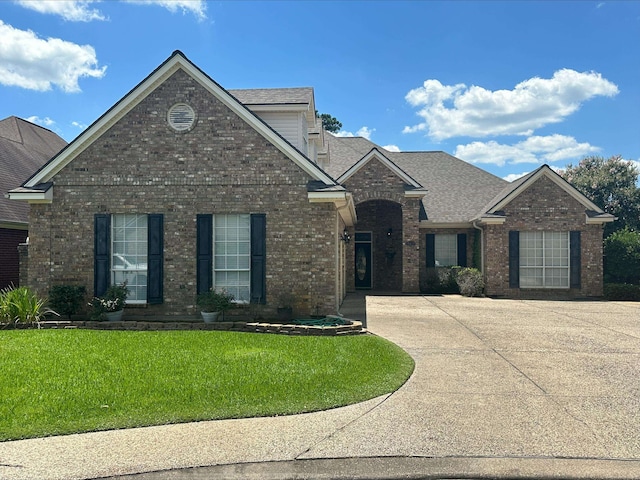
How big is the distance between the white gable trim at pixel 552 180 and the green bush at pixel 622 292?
303 cm

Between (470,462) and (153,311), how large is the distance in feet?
32.1

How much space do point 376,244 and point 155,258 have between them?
45.3ft

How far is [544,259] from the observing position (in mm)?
19750

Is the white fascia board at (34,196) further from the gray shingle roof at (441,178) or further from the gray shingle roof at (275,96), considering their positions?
the gray shingle roof at (441,178)

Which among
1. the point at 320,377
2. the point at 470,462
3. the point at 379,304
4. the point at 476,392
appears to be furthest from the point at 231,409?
the point at 379,304

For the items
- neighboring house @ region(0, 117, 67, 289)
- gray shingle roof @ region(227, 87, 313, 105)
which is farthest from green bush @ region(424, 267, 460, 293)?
neighboring house @ region(0, 117, 67, 289)

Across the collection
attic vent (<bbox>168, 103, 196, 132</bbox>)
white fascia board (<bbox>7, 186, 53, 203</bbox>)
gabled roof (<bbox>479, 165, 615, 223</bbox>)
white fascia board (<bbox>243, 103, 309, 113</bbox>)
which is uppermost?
white fascia board (<bbox>243, 103, 309, 113</bbox>)

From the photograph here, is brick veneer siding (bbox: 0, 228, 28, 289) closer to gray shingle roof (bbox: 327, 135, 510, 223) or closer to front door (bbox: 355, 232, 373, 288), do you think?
gray shingle roof (bbox: 327, 135, 510, 223)

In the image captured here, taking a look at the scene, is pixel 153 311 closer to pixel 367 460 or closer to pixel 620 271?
pixel 367 460

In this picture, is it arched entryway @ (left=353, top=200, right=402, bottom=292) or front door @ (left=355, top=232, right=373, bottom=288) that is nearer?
arched entryway @ (left=353, top=200, right=402, bottom=292)

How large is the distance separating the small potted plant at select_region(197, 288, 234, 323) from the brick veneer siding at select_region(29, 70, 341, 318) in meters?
0.58

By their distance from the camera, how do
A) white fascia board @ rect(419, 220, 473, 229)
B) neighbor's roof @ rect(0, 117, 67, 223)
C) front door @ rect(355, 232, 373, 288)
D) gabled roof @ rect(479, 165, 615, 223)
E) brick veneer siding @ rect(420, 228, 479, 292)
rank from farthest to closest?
front door @ rect(355, 232, 373, 288) < brick veneer siding @ rect(420, 228, 479, 292) < white fascia board @ rect(419, 220, 473, 229) < gabled roof @ rect(479, 165, 615, 223) < neighbor's roof @ rect(0, 117, 67, 223)

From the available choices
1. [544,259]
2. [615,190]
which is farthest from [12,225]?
[615,190]

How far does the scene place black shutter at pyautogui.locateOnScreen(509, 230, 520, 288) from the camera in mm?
19688
